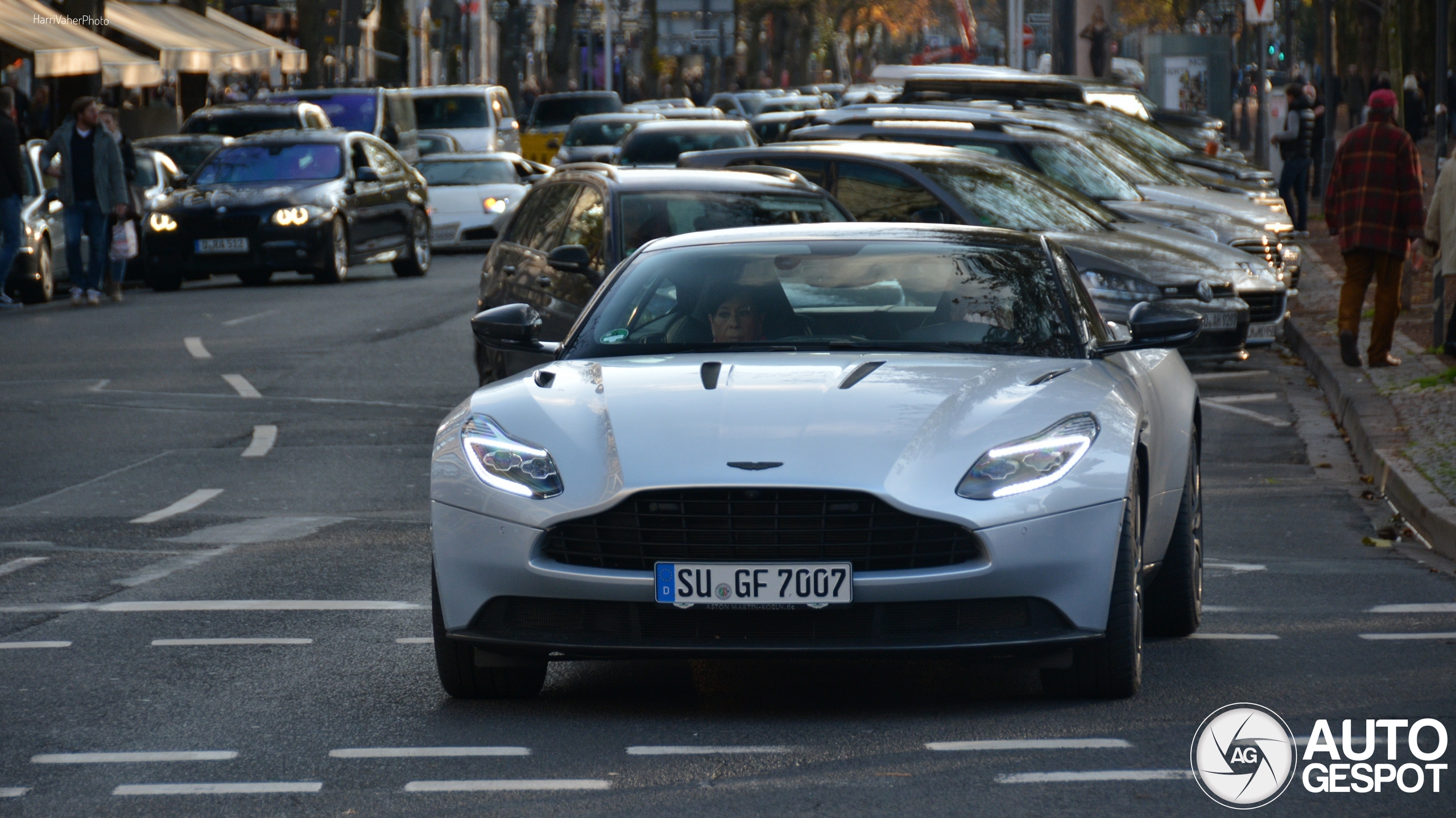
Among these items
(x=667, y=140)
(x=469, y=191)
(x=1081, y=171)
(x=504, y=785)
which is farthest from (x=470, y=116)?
(x=504, y=785)

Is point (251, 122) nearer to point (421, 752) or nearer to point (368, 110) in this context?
point (368, 110)

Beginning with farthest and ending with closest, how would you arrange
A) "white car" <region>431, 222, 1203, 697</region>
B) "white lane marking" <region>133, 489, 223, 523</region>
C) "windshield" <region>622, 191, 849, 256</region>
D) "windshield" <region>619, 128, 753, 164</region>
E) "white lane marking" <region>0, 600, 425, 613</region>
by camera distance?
"windshield" <region>619, 128, 753, 164</region> < "windshield" <region>622, 191, 849, 256</region> < "white lane marking" <region>133, 489, 223, 523</region> < "white lane marking" <region>0, 600, 425, 613</region> < "white car" <region>431, 222, 1203, 697</region>

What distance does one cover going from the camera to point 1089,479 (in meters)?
5.80

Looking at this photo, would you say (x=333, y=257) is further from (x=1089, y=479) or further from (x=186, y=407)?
(x=1089, y=479)

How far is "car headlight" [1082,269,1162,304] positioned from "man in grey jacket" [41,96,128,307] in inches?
427

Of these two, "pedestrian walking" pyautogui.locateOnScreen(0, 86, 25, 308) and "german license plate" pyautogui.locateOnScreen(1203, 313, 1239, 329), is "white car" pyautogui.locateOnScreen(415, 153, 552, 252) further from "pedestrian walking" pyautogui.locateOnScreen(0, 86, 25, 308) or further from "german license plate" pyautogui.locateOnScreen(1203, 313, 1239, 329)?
"german license plate" pyautogui.locateOnScreen(1203, 313, 1239, 329)

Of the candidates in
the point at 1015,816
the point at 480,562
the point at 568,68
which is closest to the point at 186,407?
the point at 480,562

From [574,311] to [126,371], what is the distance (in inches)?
240

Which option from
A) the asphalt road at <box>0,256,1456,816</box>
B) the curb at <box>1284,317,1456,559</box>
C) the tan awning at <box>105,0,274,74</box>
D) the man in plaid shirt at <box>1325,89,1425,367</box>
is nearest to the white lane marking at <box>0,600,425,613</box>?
the asphalt road at <box>0,256,1456,816</box>

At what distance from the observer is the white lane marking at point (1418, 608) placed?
301 inches

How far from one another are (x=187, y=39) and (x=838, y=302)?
3381 cm

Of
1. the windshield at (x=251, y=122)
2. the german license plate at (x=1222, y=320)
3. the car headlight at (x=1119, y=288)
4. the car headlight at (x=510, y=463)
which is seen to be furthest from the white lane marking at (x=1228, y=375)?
the windshield at (x=251, y=122)

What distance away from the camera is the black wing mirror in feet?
23.6

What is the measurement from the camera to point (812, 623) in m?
5.72
